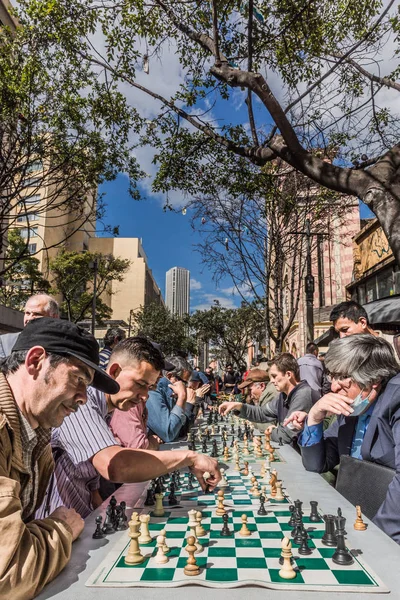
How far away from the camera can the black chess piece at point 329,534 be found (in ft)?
6.11

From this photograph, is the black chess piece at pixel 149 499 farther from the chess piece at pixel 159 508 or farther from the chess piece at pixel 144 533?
the chess piece at pixel 144 533

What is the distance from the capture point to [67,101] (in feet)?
25.7

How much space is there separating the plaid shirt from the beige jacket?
2.6 inches

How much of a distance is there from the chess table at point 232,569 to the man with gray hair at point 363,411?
50 cm

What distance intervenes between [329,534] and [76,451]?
1.39m

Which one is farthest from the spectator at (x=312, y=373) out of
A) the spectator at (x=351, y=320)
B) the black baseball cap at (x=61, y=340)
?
the black baseball cap at (x=61, y=340)

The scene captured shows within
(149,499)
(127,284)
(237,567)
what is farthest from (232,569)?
(127,284)

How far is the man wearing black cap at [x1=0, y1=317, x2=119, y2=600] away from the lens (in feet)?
4.76

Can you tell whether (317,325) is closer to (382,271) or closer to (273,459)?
(382,271)

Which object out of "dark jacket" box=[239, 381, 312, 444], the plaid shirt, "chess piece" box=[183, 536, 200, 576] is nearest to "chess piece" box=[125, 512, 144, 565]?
"chess piece" box=[183, 536, 200, 576]

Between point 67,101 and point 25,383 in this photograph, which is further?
point 67,101

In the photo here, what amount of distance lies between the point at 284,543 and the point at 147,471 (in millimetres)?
896

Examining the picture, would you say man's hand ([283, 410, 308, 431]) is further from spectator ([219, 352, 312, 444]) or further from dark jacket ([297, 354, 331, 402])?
dark jacket ([297, 354, 331, 402])

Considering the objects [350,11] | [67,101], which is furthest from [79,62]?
[350,11]
